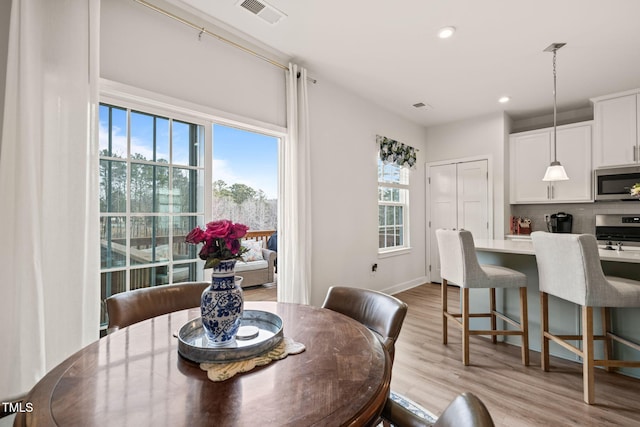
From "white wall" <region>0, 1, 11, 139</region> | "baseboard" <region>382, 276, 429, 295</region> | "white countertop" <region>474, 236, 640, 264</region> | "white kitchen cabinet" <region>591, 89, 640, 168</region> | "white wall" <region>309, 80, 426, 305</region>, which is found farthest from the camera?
"baseboard" <region>382, 276, 429, 295</region>

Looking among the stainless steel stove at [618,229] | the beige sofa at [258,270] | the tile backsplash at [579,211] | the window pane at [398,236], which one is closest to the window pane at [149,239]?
the beige sofa at [258,270]

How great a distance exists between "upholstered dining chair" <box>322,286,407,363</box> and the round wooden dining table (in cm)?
29

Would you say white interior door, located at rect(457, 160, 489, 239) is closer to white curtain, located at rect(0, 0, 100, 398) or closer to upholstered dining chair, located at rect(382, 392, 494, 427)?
upholstered dining chair, located at rect(382, 392, 494, 427)

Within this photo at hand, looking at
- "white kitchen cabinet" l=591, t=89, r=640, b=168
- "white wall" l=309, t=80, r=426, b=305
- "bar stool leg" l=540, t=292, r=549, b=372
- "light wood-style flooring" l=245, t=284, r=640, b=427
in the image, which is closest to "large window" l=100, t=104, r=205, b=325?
"white wall" l=309, t=80, r=426, b=305

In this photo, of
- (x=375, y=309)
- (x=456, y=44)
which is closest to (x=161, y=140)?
(x=375, y=309)

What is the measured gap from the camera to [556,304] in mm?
2469

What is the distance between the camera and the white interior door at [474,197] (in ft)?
15.3

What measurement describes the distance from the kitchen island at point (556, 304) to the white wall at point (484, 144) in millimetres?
1956

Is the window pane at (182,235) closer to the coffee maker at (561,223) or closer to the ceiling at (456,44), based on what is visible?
the ceiling at (456,44)

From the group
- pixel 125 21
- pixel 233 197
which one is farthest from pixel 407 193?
pixel 125 21

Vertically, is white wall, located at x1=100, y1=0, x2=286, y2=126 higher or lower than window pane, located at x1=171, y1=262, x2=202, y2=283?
higher

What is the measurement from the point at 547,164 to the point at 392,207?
7.31 ft

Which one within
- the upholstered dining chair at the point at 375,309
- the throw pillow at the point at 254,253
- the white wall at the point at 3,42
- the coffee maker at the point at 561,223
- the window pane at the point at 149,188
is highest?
the white wall at the point at 3,42

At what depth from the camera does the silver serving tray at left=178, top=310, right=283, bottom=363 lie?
919 millimetres
